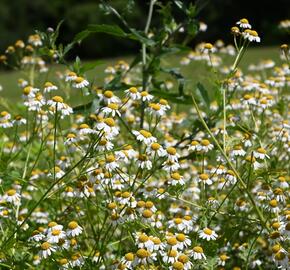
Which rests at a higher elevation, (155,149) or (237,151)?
(155,149)

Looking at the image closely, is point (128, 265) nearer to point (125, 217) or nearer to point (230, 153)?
point (125, 217)

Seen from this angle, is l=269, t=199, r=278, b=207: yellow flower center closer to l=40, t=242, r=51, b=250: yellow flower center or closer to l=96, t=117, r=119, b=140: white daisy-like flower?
l=96, t=117, r=119, b=140: white daisy-like flower

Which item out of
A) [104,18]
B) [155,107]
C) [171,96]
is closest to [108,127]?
[155,107]

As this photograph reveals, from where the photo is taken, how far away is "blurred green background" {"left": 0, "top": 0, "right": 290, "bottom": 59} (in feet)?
63.8

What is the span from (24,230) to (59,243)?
0.95 feet

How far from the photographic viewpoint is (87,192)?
6.98ft

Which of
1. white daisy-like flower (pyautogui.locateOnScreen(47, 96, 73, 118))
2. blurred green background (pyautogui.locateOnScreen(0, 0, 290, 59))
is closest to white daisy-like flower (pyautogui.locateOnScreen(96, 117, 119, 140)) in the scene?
white daisy-like flower (pyautogui.locateOnScreen(47, 96, 73, 118))

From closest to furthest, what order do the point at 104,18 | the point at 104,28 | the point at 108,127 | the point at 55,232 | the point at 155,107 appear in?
the point at 108,127, the point at 55,232, the point at 155,107, the point at 104,28, the point at 104,18

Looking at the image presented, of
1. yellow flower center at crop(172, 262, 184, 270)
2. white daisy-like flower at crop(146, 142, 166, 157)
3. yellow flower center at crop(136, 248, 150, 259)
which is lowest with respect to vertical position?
yellow flower center at crop(172, 262, 184, 270)

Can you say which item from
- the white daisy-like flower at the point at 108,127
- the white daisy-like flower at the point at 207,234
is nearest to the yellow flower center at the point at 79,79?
the white daisy-like flower at the point at 108,127

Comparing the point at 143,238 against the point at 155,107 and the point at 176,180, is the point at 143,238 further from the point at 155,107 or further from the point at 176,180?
the point at 155,107

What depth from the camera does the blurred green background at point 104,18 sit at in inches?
765

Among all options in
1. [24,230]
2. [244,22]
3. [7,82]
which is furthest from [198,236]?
[7,82]

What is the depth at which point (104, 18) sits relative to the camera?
2080 cm
